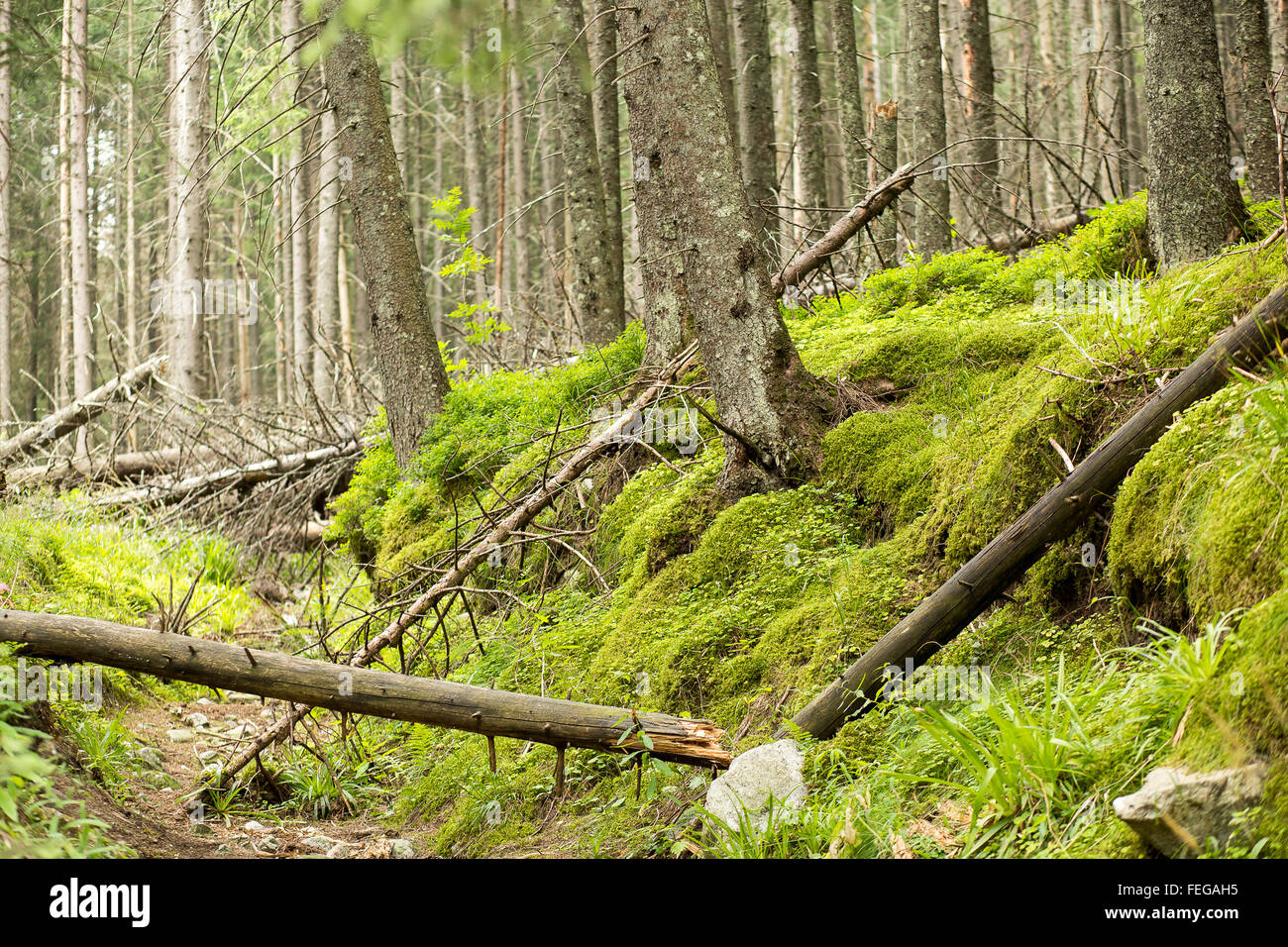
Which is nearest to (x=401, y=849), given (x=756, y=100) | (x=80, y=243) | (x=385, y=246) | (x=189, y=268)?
(x=385, y=246)

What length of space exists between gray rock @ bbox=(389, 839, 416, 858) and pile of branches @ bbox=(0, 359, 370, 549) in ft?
21.3

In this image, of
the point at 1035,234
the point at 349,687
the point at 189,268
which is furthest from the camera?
the point at 189,268

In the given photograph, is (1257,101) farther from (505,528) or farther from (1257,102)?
(505,528)

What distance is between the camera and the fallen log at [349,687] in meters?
4.30

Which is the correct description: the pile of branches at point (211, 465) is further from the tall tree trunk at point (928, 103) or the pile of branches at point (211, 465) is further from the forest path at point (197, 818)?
the tall tree trunk at point (928, 103)

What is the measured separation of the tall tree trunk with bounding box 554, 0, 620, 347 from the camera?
10242 mm

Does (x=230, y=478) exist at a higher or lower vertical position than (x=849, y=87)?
lower

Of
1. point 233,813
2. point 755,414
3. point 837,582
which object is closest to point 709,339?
point 755,414

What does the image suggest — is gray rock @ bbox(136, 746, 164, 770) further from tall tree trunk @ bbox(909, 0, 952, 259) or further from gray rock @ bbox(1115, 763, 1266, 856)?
tall tree trunk @ bbox(909, 0, 952, 259)

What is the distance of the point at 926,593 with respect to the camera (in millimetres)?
4648

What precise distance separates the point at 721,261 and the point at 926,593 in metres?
2.31

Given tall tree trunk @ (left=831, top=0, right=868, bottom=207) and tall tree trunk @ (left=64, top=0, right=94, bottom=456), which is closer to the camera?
tall tree trunk @ (left=831, top=0, right=868, bottom=207)

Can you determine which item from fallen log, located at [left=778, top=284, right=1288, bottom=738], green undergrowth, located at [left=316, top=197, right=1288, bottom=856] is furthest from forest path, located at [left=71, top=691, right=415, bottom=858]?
fallen log, located at [left=778, top=284, right=1288, bottom=738]

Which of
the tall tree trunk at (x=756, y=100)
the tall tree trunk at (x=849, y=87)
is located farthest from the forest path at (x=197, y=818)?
the tall tree trunk at (x=849, y=87)
